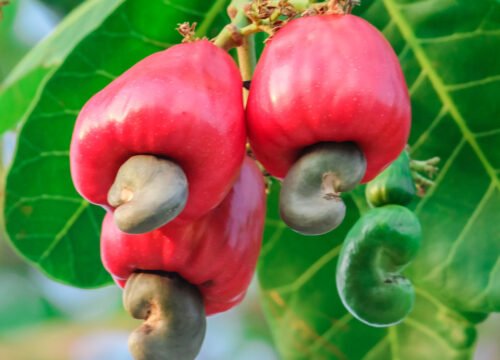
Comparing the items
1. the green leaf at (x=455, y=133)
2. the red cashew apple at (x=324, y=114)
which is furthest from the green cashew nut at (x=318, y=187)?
the green leaf at (x=455, y=133)

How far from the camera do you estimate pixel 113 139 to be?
1254 millimetres

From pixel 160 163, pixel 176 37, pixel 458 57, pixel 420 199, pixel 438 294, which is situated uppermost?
pixel 160 163

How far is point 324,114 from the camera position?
1244mm

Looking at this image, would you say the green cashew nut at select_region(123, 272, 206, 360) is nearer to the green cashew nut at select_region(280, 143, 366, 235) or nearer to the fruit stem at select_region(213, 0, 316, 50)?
the green cashew nut at select_region(280, 143, 366, 235)

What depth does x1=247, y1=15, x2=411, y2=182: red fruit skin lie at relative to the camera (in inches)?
49.4

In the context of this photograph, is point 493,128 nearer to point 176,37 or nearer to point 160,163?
point 176,37

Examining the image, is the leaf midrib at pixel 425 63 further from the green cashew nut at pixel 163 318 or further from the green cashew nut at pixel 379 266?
the green cashew nut at pixel 163 318

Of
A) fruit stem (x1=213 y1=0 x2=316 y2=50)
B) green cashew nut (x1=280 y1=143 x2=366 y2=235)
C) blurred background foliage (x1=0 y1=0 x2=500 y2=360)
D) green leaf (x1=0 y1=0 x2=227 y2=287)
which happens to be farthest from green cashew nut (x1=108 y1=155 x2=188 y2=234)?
blurred background foliage (x1=0 y1=0 x2=500 y2=360)

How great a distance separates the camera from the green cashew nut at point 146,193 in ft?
3.92

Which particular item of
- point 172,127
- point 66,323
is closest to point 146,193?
point 172,127

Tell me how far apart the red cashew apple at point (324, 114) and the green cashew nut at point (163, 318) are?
0.22m

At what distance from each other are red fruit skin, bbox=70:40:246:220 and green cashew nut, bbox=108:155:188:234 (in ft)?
0.08

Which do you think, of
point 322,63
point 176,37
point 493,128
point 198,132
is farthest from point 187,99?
point 493,128

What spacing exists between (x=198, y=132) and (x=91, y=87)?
2.29ft
